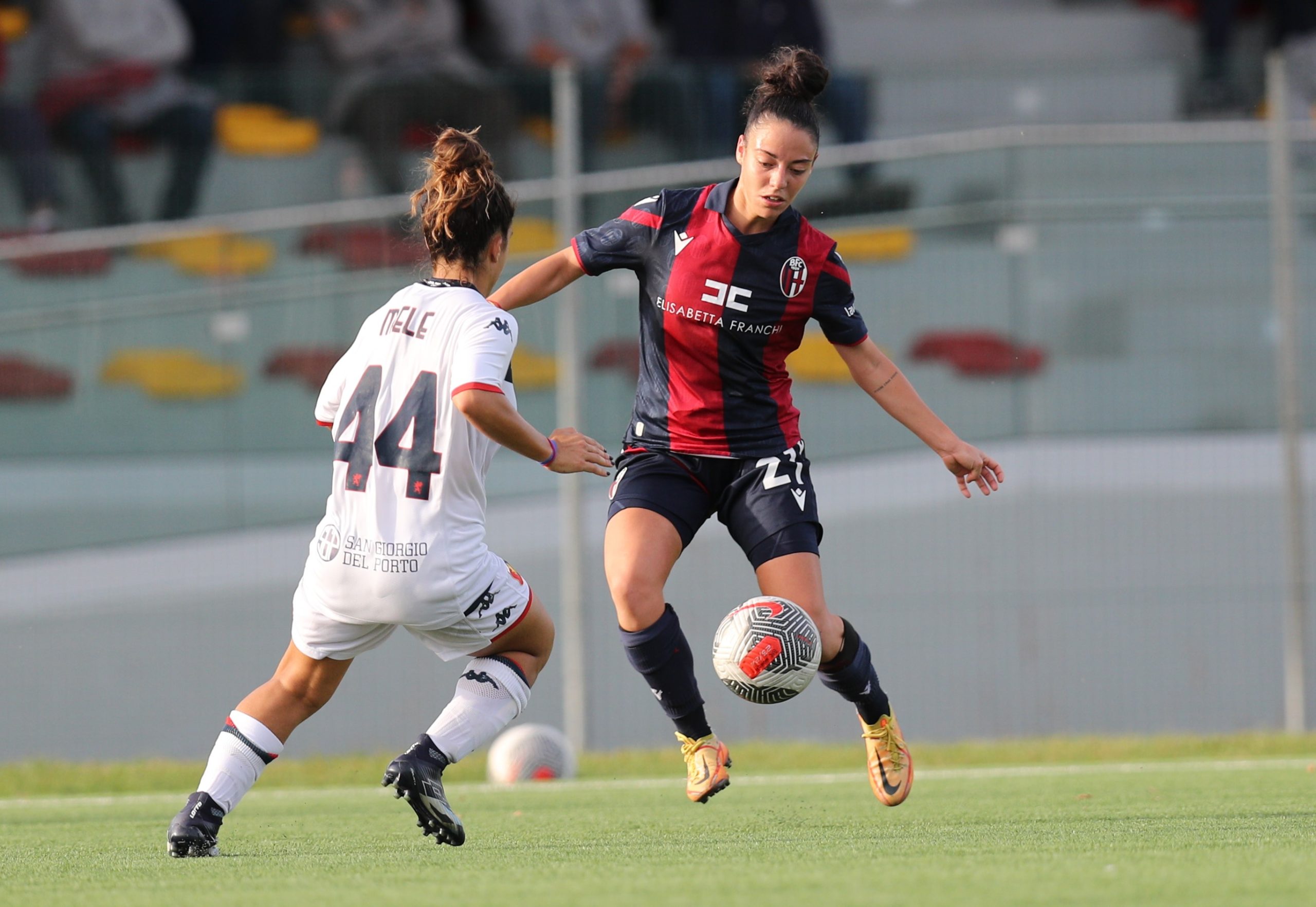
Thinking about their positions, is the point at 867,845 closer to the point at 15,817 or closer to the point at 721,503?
the point at 721,503

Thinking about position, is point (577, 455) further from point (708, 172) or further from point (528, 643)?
point (708, 172)

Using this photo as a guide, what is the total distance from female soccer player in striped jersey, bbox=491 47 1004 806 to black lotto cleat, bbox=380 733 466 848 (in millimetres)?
857

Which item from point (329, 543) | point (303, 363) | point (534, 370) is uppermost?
point (329, 543)

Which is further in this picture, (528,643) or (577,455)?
(528,643)

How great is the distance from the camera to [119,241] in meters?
9.97

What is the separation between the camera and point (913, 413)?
17.2ft

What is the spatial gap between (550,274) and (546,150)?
5046mm

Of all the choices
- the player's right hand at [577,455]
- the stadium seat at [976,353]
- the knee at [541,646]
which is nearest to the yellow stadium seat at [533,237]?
the stadium seat at [976,353]

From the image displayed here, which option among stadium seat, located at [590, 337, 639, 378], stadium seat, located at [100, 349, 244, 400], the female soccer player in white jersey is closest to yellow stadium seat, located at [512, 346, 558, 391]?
stadium seat, located at [590, 337, 639, 378]

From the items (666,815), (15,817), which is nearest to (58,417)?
(15,817)

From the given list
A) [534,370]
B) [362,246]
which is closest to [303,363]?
[362,246]

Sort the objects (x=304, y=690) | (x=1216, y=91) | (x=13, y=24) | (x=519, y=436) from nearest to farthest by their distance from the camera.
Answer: (x=519, y=436) < (x=304, y=690) < (x=1216, y=91) < (x=13, y=24)

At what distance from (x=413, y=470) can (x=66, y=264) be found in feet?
20.7

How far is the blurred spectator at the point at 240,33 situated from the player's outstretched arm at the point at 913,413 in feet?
24.7
